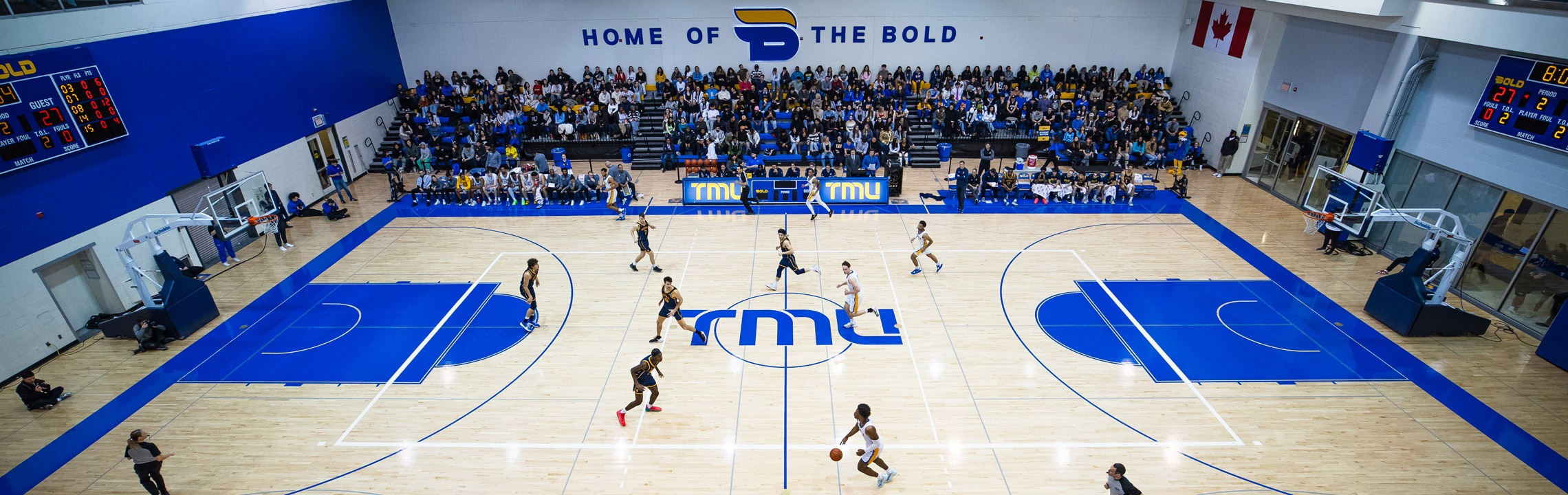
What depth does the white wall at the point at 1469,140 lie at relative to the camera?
13.3 metres

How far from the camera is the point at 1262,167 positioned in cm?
2255

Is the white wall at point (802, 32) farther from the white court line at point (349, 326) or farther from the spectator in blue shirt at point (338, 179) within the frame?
the white court line at point (349, 326)

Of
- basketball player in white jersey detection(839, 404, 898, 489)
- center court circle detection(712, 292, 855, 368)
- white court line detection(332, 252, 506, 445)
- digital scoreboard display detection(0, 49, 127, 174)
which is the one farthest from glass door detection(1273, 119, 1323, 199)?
digital scoreboard display detection(0, 49, 127, 174)

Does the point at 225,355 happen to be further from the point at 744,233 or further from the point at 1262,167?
the point at 1262,167

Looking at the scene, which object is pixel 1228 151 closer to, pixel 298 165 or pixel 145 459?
pixel 145 459

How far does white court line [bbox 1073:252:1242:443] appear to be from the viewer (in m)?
10.5

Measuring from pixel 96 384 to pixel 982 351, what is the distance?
1620 cm

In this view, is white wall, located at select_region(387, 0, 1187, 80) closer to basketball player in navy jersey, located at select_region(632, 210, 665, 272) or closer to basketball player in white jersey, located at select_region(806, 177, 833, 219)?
basketball player in white jersey, located at select_region(806, 177, 833, 219)

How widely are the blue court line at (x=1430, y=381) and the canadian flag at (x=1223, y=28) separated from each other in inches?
387

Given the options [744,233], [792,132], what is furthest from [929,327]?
[792,132]

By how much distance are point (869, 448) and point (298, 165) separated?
69.4 ft

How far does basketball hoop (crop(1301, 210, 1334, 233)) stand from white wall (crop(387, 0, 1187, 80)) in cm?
1197

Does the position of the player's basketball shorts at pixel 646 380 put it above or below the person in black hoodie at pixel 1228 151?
A: below

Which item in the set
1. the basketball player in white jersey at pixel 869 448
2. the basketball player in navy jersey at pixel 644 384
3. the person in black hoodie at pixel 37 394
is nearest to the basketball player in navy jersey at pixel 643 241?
the basketball player in navy jersey at pixel 644 384
